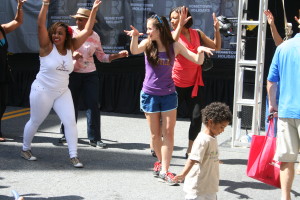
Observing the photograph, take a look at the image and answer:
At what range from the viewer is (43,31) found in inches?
241

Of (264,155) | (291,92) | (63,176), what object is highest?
(291,92)

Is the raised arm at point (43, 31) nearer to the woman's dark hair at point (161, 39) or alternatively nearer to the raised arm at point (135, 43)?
the raised arm at point (135, 43)

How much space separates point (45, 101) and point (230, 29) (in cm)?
283

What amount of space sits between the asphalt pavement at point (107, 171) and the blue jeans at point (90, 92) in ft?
0.83

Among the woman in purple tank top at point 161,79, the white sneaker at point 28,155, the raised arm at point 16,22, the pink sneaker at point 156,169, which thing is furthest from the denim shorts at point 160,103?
the raised arm at point 16,22

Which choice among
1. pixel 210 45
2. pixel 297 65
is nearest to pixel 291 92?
pixel 297 65

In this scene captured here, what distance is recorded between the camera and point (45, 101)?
6434mm

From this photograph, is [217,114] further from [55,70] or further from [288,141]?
[55,70]

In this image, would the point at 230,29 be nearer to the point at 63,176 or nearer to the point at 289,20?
the point at 289,20

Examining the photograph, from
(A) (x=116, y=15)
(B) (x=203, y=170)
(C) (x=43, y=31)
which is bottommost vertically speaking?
(B) (x=203, y=170)

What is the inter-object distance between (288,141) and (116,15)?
600 centimetres

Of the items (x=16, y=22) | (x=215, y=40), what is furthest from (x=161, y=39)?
(x=16, y=22)

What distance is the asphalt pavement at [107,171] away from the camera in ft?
18.1

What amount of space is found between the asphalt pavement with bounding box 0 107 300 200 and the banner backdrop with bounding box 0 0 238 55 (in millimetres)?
2047
